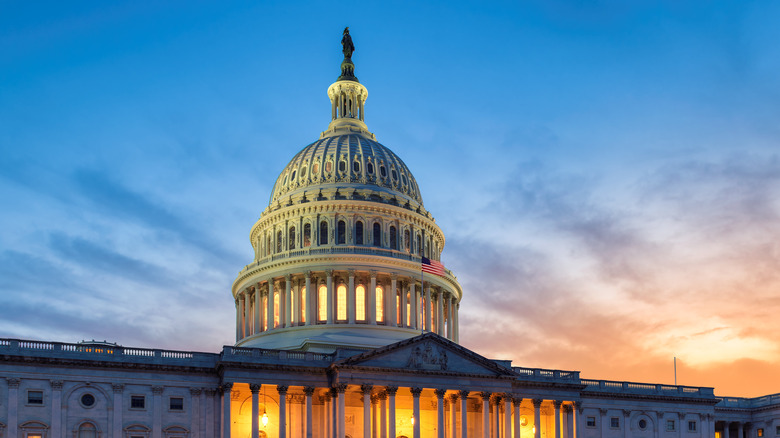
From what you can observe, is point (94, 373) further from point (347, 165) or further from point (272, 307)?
point (347, 165)

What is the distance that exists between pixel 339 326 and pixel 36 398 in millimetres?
33083

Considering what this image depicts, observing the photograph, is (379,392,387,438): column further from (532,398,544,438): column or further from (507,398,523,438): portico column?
(532,398,544,438): column

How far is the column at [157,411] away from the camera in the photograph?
260 ft

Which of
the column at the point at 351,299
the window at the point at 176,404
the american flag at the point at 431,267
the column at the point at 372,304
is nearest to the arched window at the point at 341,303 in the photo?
the column at the point at 351,299

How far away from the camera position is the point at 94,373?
257 ft

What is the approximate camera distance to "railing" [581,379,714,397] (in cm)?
9944

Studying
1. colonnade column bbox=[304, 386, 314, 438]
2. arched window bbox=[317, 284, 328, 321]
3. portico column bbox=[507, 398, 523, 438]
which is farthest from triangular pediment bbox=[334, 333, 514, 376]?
arched window bbox=[317, 284, 328, 321]

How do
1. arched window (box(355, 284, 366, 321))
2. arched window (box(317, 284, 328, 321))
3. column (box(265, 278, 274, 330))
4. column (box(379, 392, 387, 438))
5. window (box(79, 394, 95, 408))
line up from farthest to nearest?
1. column (box(265, 278, 274, 330))
2. arched window (box(355, 284, 366, 321))
3. arched window (box(317, 284, 328, 321))
4. column (box(379, 392, 387, 438))
5. window (box(79, 394, 95, 408))

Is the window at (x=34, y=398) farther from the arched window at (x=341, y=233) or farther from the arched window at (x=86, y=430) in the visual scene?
the arched window at (x=341, y=233)

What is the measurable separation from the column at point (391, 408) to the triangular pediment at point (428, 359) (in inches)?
74.9

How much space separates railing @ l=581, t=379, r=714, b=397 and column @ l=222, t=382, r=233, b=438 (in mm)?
36731

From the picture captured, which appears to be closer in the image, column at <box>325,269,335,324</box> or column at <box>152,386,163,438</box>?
column at <box>152,386,163,438</box>

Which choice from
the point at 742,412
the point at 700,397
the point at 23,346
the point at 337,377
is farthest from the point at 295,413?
the point at 742,412

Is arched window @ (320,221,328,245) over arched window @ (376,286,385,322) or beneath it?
over
